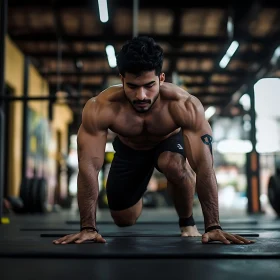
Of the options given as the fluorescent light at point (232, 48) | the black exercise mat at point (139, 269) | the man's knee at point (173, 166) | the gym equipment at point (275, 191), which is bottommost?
the black exercise mat at point (139, 269)

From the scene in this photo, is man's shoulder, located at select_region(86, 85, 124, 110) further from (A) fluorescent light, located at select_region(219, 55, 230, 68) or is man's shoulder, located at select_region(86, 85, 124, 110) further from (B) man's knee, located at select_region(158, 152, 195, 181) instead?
(A) fluorescent light, located at select_region(219, 55, 230, 68)

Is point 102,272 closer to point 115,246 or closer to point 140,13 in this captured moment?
point 115,246

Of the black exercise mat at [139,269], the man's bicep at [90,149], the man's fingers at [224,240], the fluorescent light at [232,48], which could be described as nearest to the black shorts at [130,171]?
the man's bicep at [90,149]

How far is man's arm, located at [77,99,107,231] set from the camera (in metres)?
2.01

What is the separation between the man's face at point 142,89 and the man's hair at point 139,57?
2 centimetres

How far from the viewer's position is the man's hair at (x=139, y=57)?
1935 millimetres

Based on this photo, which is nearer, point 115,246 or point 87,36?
point 115,246

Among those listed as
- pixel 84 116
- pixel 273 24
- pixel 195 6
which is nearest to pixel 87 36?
pixel 195 6

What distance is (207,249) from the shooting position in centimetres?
162

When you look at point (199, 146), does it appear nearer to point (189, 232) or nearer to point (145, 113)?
point (145, 113)

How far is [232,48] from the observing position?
6070mm

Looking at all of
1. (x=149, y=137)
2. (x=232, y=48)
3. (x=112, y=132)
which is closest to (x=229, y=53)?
(x=232, y=48)

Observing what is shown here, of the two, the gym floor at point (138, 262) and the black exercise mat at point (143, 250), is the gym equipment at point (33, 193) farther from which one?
the gym floor at point (138, 262)

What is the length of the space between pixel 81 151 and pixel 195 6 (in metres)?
4.41
